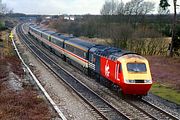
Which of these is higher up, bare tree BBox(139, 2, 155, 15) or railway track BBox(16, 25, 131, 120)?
bare tree BBox(139, 2, 155, 15)

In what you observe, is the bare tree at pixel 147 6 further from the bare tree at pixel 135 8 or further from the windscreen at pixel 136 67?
the windscreen at pixel 136 67

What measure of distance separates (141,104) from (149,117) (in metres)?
2.90

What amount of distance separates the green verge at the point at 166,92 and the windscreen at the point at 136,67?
269 centimetres

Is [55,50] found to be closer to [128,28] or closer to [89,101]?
[128,28]

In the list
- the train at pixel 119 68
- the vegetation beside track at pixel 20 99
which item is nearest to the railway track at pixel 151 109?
the train at pixel 119 68

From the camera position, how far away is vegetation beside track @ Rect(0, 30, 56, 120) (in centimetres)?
1648

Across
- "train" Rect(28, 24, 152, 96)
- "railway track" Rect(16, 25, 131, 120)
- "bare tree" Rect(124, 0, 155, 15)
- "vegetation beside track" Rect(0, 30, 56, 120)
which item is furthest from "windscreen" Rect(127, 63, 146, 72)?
"bare tree" Rect(124, 0, 155, 15)

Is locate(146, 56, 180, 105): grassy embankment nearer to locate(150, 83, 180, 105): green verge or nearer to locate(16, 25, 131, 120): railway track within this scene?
locate(150, 83, 180, 105): green verge

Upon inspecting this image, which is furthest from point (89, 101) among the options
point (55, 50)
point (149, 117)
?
point (55, 50)

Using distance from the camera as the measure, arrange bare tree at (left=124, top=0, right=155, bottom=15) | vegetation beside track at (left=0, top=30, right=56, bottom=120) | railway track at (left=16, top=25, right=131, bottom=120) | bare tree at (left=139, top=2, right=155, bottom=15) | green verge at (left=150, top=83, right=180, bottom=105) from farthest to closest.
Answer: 1. bare tree at (left=139, top=2, right=155, bottom=15)
2. bare tree at (left=124, top=0, right=155, bottom=15)
3. green verge at (left=150, top=83, right=180, bottom=105)
4. railway track at (left=16, top=25, right=131, bottom=120)
5. vegetation beside track at (left=0, top=30, right=56, bottom=120)

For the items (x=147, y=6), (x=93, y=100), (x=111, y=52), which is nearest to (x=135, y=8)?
(x=147, y=6)

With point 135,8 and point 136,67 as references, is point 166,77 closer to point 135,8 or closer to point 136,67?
point 136,67

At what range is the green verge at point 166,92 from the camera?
21.8m

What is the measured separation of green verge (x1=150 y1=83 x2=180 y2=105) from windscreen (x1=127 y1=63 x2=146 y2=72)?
269 centimetres
